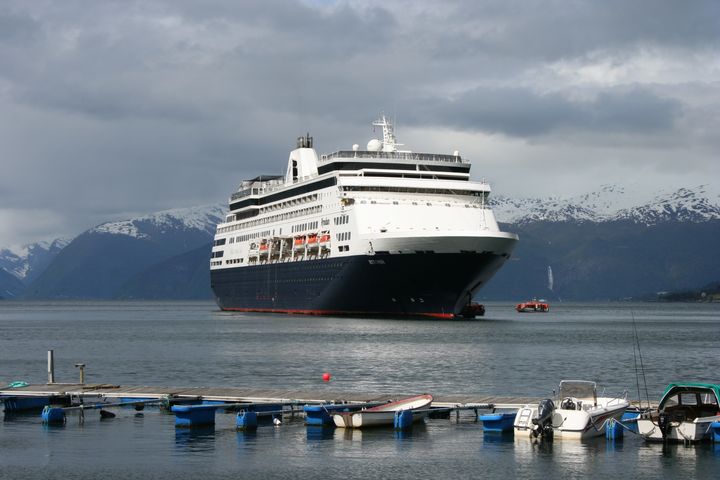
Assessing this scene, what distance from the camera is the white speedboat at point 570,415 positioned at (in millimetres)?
35156

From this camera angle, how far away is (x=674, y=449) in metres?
33.8

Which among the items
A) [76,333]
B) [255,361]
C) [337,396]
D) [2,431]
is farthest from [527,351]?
[76,333]

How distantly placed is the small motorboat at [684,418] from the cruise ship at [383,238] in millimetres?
53443

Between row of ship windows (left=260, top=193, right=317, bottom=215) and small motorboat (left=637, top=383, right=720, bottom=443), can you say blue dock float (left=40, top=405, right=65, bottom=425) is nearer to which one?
small motorboat (left=637, top=383, right=720, bottom=443)

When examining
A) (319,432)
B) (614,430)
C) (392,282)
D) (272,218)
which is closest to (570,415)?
(614,430)

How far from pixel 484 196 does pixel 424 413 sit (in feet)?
220

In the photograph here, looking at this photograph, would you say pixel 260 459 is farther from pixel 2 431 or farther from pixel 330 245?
pixel 330 245

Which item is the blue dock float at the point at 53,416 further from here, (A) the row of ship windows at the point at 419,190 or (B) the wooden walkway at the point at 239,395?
(A) the row of ship windows at the point at 419,190

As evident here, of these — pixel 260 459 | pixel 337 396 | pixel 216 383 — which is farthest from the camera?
pixel 216 383

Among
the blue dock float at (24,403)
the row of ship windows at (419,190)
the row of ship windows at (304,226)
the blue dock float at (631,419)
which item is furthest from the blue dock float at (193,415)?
the row of ship windows at (304,226)

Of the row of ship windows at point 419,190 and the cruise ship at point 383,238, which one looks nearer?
the cruise ship at point 383,238

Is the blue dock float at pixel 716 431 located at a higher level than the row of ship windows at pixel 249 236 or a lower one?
lower

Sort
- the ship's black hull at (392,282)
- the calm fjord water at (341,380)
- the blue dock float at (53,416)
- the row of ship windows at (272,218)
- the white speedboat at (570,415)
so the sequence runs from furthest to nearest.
A: the row of ship windows at (272,218), the ship's black hull at (392,282), the blue dock float at (53,416), the white speedboat at (570,415), the calm fjord water at (341,380)

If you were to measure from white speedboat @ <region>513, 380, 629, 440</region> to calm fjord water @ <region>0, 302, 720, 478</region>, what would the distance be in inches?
24.9
